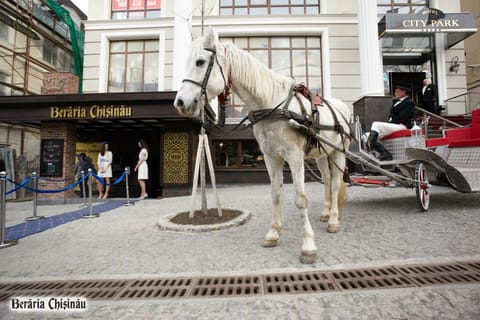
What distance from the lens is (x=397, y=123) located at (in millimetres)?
4648

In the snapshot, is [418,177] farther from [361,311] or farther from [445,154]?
[361,311]

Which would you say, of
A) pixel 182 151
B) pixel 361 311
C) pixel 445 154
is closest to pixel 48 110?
pixel 182 151

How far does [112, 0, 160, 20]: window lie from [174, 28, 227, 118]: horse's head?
1300 cm

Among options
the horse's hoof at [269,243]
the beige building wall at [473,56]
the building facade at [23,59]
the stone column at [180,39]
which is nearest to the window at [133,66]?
the stone column at [180,39]

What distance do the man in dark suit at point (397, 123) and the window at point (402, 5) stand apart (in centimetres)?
1031

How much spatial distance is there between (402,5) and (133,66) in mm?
14333

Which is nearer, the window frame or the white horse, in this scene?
the white horse

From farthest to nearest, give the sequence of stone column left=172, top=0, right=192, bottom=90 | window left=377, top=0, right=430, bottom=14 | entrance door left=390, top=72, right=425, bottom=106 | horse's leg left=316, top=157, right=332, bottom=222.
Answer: entrance door left=390, top=72, right=425, bottom=106, window left=377, top=0, right=430, bottom=14, stone column left=172, top=0, right=192, bottom=90, horse's leg left=316, top=157, right=332, bottom=222

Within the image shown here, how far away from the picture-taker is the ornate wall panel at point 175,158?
29.6 feet

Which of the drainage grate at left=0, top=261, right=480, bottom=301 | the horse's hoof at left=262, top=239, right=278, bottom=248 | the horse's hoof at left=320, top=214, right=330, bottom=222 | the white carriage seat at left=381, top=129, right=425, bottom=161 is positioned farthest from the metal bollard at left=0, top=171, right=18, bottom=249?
the white carriage seat at left=381, top=129, right=425, bottom=161

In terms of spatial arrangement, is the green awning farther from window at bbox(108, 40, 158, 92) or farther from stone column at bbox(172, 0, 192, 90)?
stone column at bbox(172, 0, 192, 90)

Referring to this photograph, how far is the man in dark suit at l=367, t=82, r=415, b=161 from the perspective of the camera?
14.7 ft

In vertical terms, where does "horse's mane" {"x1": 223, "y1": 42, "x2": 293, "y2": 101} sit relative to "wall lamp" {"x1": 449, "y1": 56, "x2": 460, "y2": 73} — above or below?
below

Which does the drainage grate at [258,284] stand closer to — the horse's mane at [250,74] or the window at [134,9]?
the horse's mane at [250,74]
